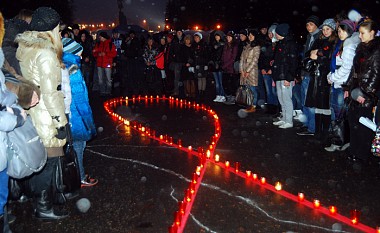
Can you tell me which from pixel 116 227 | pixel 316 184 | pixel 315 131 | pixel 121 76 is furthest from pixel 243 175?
pixel 121 76

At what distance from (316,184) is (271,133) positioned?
3.00 meters

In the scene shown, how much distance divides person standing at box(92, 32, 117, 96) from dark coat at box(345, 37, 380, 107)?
32.4 ft

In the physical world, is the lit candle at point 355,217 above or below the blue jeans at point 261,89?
below

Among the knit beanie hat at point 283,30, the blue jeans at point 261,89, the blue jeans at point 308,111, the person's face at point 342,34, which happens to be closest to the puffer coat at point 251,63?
the blue jeans at point 261,89

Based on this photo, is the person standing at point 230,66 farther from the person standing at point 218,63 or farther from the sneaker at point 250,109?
the sneaker at point 250,109

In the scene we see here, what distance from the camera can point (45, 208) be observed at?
475 centimetres

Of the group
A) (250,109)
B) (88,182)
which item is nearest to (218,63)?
(250,109)

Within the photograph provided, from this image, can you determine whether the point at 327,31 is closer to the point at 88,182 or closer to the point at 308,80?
the point at 308,80

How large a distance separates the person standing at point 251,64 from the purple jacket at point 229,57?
41.3 inches

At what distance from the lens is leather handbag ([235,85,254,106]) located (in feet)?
36.9

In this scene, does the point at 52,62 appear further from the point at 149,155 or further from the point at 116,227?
the point at 149,155

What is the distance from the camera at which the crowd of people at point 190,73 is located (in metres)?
4.51

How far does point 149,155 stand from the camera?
290 inches

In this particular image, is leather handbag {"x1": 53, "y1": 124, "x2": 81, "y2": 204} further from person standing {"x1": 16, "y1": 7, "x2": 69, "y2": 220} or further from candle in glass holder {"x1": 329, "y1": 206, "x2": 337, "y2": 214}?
candle in glass holder {"x1": 329, "y1": 206, "x2": 337, "y2": 214}
